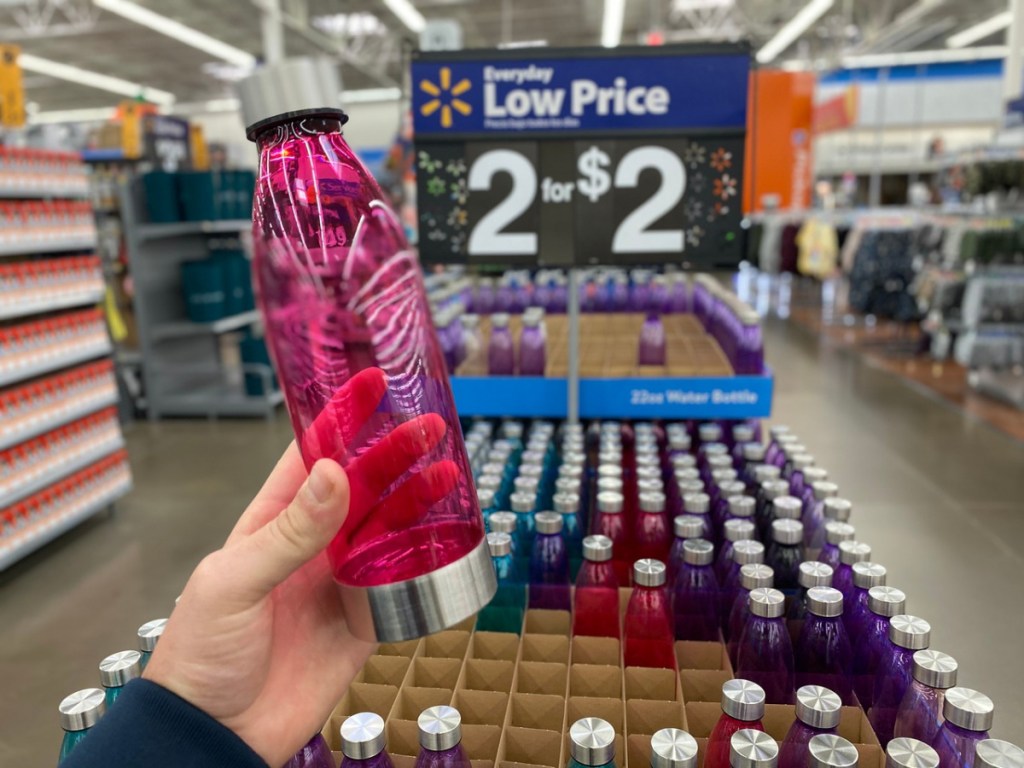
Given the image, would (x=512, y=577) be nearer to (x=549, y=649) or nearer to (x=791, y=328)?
(x=549, y=649)

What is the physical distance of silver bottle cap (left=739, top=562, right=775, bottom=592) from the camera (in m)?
1.35

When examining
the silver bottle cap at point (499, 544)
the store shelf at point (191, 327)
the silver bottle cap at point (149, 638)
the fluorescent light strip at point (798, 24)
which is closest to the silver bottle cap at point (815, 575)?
the silver bottle cap at point (499, 544)

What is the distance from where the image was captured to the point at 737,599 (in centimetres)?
143

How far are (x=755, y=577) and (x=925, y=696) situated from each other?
31 cm

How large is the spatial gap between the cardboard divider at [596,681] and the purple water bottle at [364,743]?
38cm

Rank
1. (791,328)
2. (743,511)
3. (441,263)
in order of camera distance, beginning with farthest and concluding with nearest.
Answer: (791,328), (441,263), (743,511)

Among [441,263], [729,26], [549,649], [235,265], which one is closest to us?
[549,649]

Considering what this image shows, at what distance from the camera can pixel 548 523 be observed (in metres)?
1.60

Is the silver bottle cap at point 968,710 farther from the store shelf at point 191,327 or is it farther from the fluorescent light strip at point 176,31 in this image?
the fluorescent light strip at point 176,31

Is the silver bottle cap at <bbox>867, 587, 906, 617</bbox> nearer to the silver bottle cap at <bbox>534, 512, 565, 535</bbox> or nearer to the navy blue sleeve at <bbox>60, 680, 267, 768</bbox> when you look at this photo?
the silver bottle cap at <bbox>534, 512, 565, 535</bbox>

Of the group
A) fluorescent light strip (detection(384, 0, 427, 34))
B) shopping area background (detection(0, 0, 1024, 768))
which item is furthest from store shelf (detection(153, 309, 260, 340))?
fluorescent light strip (detection(384, 0, 427, 34))

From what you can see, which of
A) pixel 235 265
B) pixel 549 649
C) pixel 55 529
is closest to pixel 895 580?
pixel 549 649

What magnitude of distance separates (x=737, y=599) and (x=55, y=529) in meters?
3.67

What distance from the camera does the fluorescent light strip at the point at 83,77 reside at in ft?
52.4
